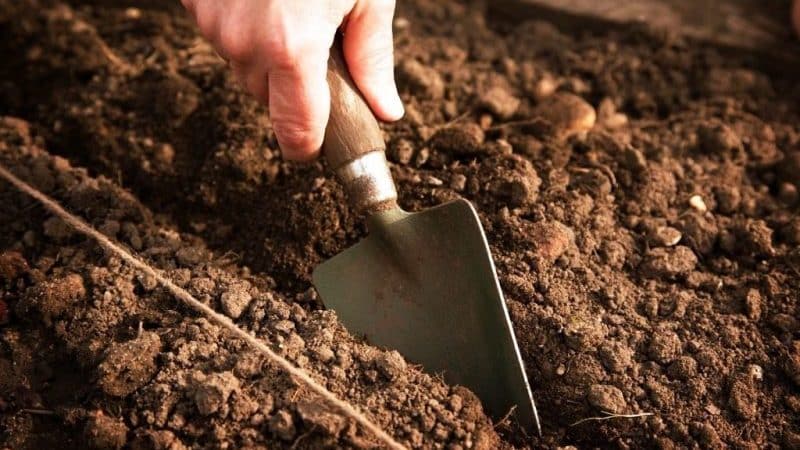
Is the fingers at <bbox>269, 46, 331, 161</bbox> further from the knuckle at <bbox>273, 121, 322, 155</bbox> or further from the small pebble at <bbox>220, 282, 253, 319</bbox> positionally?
the small pebble at <bbox>220, 282, 253, 319</bbox>

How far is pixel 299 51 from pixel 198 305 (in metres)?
0.57

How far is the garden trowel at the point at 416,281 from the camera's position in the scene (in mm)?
1596

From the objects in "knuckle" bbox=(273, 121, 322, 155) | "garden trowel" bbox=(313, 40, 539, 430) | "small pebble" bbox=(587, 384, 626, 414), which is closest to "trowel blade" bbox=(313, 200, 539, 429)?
"garden trowel" bbox=(313, 40, 539, 430)

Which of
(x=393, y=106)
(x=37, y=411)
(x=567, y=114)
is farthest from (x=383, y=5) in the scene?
(x=37, y=411)

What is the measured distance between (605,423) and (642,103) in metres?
1.10

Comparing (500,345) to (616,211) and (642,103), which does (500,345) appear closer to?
(616,211)

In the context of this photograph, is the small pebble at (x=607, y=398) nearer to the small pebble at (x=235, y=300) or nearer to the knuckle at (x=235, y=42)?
the small pebble at (x=235, y=300)

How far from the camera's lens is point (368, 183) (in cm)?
169

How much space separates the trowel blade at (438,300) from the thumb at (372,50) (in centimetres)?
27

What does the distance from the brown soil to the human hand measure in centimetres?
30

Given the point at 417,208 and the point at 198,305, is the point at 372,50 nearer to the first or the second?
the point at 417,208

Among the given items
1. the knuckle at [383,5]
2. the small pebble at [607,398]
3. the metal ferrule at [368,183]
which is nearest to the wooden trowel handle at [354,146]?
the metal ferrule at [368,183]

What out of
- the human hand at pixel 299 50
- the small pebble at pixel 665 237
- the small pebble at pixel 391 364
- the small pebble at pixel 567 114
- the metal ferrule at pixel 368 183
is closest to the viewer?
the human hand at pixel 299 50

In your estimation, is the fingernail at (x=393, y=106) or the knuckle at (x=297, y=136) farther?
the fingernail at (x=393, y=106)
